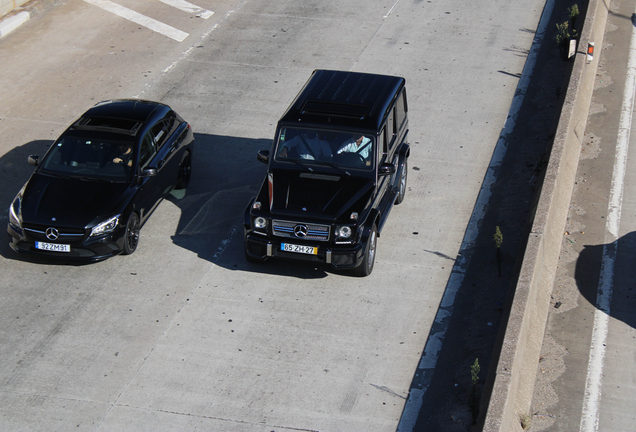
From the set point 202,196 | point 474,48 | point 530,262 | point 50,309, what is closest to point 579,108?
point 474,48

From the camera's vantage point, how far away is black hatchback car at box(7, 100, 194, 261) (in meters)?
→ 10.3

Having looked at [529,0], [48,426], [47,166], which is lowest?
[529,0]

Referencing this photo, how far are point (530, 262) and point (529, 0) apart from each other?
13.1m

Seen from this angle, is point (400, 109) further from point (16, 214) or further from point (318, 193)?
point (16, 214)

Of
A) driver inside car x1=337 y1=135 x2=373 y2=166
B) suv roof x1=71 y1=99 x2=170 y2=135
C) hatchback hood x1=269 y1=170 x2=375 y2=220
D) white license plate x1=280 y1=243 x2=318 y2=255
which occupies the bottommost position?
white license plate x1=280 y1=243 x2=318 y2=255

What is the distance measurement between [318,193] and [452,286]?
224 cm

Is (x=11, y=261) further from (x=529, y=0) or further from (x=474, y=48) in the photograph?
(x=529, y=0)

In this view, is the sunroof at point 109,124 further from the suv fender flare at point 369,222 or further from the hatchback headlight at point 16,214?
the suv fender flare at point 369,222

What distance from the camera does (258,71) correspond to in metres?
16.7

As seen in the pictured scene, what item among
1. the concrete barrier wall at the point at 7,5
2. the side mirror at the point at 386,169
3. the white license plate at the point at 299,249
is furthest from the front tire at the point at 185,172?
the concrete barrier wall at the point at 7,5

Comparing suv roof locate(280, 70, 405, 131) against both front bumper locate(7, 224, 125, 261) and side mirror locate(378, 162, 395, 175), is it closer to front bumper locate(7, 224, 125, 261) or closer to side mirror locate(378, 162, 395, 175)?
side mirror locate(378, 162, 395, 175)

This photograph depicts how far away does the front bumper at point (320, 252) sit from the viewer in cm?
1000

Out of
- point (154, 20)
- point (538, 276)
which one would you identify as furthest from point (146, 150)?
point (154, 20)

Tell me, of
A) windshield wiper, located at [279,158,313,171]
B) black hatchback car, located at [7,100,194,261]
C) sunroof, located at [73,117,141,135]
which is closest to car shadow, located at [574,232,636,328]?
windshield wiper, located at [279,158,313,171]
